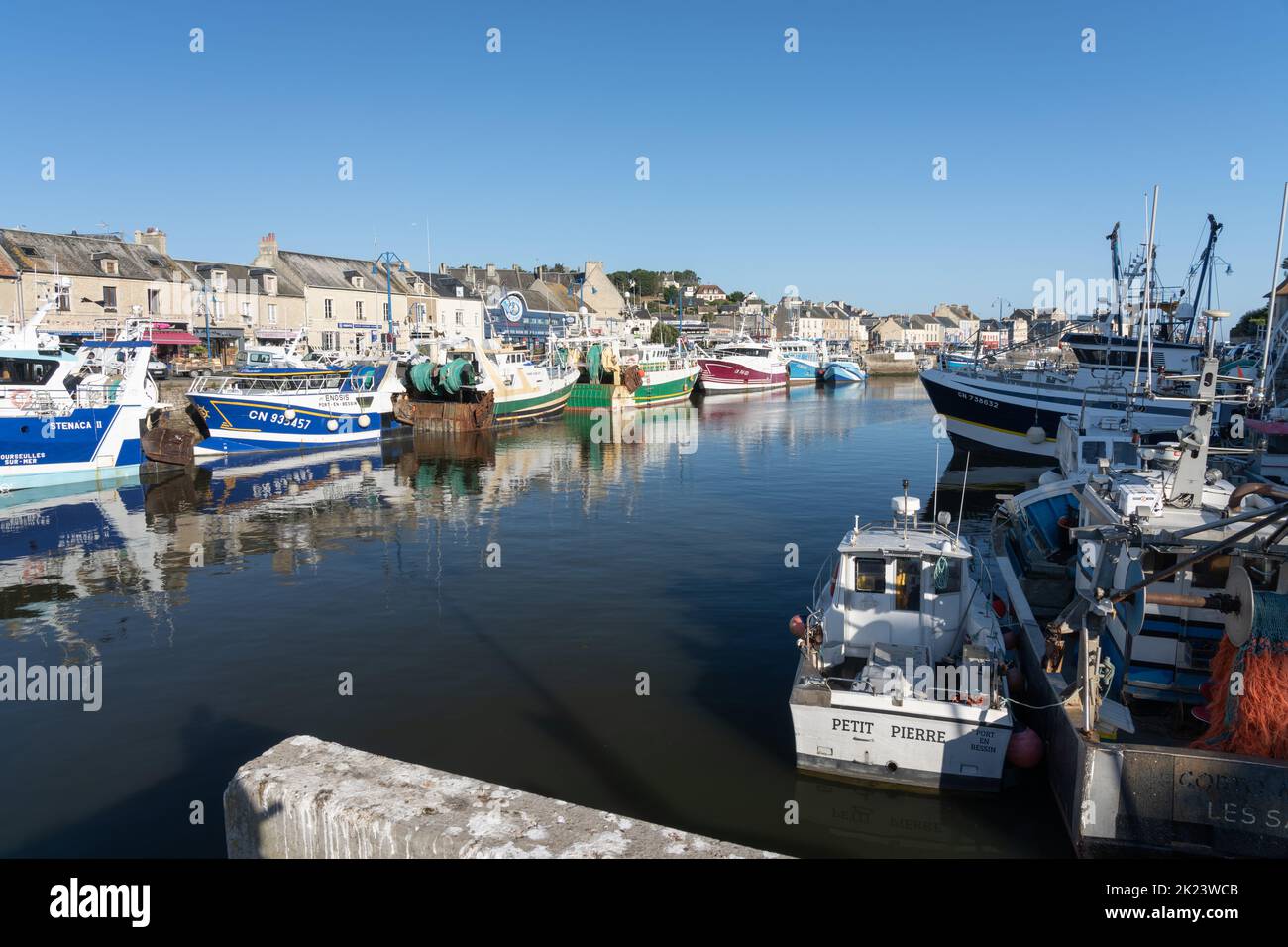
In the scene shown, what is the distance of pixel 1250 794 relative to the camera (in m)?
8.59

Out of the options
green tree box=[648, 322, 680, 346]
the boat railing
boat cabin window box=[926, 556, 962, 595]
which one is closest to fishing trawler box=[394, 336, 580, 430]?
the boat railing

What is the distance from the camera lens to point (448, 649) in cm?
1584

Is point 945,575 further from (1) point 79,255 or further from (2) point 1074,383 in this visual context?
(1) point 79,255

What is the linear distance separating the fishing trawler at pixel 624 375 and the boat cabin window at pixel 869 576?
5351 cm

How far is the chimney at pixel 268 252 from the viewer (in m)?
64.9

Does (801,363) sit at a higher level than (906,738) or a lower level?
higher

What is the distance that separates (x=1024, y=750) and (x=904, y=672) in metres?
1.76

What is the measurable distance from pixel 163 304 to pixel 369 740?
2122 inches

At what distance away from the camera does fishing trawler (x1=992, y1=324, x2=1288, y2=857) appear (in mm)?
8680

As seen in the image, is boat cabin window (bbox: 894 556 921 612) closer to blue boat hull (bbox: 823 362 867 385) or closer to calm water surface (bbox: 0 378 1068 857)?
calm water surface (bbox: 0 378 1068 857)

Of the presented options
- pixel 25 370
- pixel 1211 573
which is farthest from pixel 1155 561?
pixel 25 370

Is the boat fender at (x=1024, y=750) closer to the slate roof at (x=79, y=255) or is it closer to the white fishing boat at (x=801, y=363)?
the slate roof at (x=79, y=255)

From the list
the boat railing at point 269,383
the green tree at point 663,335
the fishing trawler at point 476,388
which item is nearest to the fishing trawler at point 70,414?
the boat railing at point 269,383
